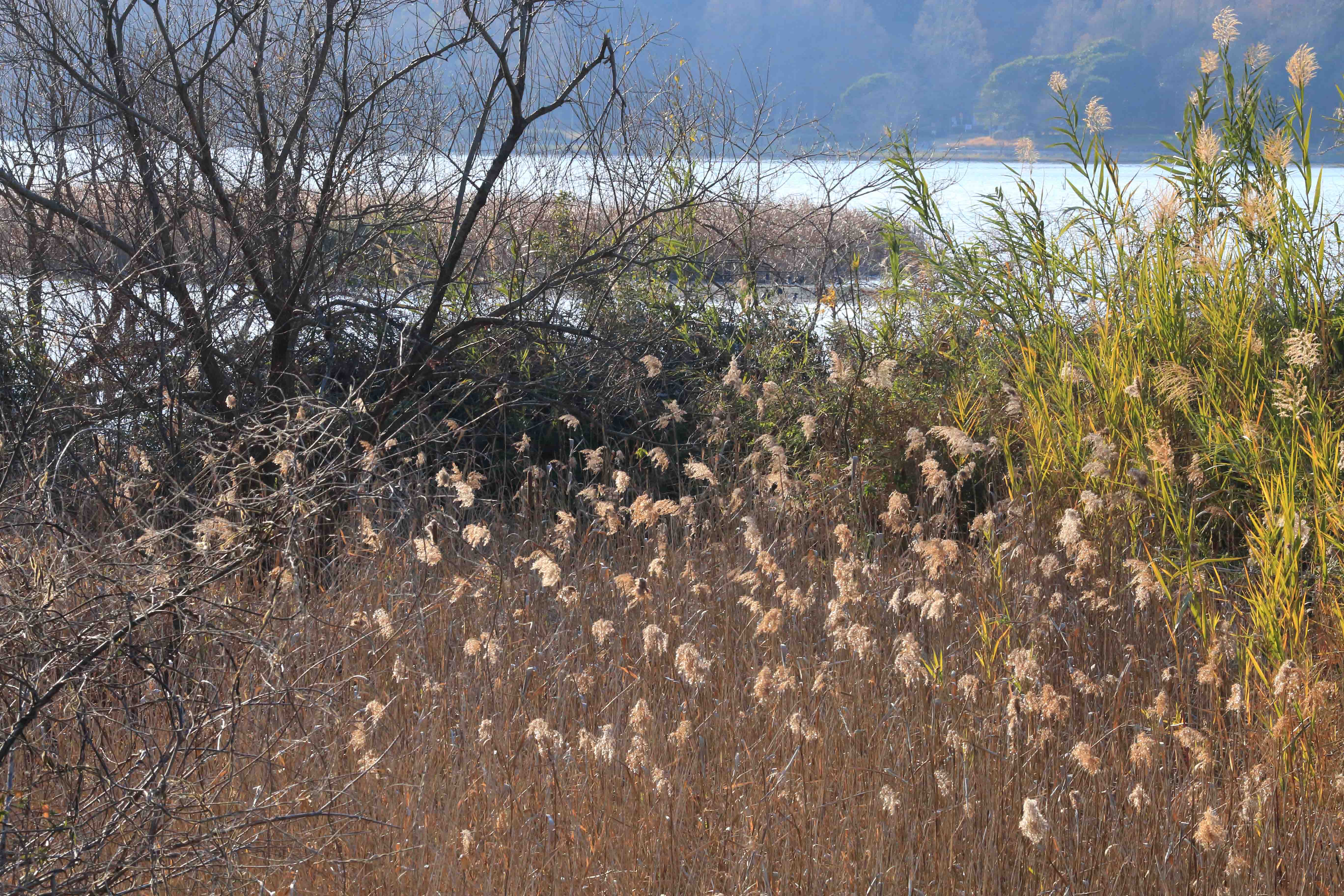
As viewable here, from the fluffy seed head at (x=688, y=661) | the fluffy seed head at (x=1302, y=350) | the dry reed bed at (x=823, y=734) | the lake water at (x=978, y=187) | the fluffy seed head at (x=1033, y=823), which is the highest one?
the lake water at (x=978, y=187)

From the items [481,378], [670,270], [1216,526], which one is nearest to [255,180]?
[481,378]

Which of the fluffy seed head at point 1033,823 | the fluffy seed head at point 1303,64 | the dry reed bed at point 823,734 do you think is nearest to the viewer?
the fluffy seed head at point 1033,823

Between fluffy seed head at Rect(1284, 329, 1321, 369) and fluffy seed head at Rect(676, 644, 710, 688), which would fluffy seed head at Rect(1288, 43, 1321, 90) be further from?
fluffy seed head at Rect(676, 644, 710, 688)

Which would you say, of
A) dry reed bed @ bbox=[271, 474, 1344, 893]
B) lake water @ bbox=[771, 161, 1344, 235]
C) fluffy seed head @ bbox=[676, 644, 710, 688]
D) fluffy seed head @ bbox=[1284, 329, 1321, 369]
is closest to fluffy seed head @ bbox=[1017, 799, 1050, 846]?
dry reed bed @ bbox=[271, 474, 1344, 893]

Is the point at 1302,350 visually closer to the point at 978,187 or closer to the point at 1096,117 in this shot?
the point at 1096,117

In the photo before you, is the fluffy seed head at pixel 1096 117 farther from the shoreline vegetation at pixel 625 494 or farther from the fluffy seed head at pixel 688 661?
the fluffy seed head at pixel 688 661

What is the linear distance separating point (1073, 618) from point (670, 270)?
351 cm

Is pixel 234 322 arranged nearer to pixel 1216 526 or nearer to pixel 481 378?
pixel 481 378

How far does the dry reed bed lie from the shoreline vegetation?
2 cm

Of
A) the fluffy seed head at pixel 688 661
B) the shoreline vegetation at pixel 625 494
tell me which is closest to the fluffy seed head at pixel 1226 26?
the shoreline vegetation at pixel 625 494

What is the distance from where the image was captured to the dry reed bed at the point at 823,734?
253 centimetres

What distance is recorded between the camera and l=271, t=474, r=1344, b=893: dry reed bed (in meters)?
2.53

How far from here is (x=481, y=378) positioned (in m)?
5.81

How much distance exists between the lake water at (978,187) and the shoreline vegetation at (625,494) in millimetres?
123
